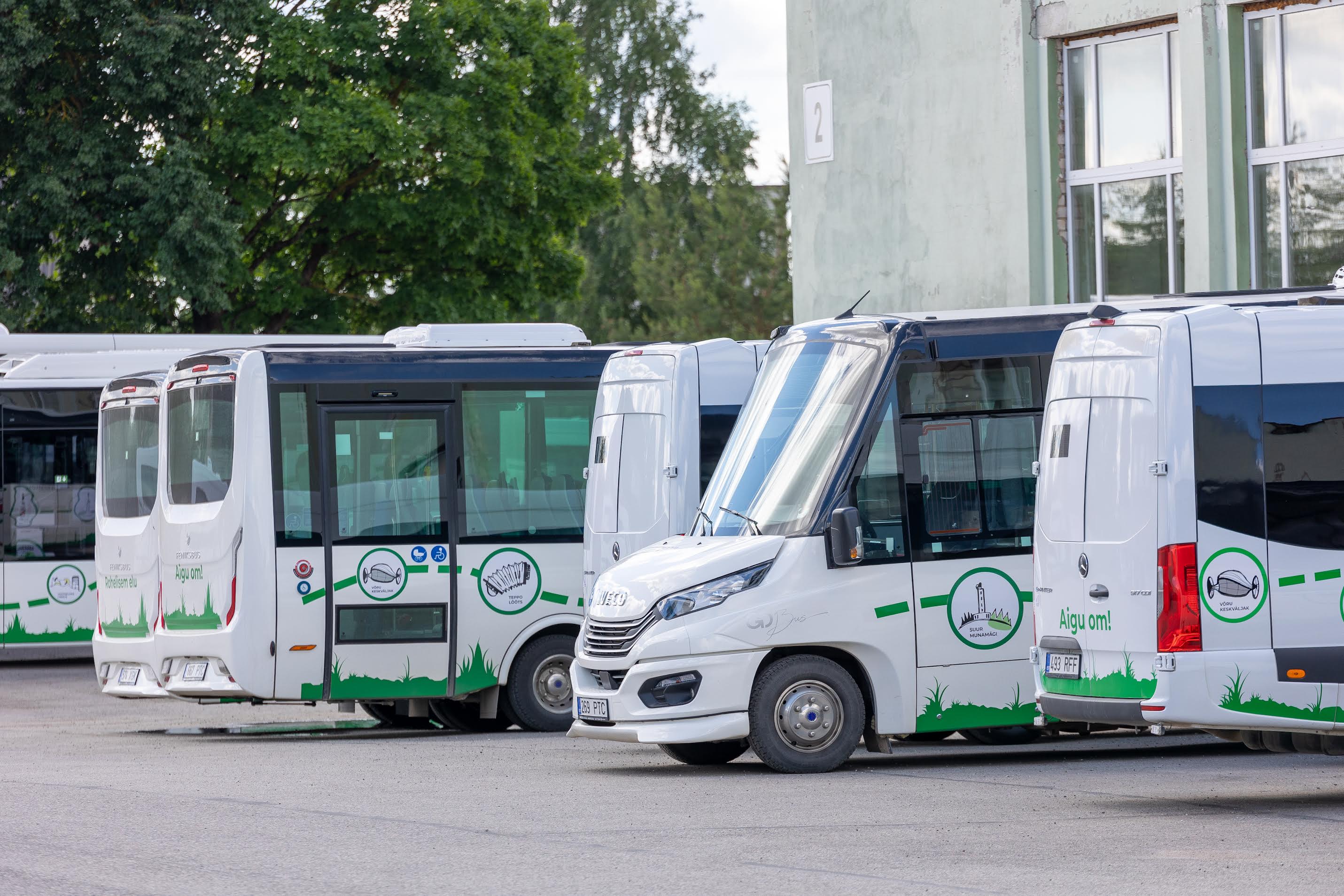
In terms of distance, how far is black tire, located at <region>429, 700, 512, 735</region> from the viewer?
16.8m

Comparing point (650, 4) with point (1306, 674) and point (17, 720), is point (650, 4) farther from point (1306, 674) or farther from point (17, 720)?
point (1306, 674)

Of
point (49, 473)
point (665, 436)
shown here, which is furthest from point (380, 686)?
point (49, 473)

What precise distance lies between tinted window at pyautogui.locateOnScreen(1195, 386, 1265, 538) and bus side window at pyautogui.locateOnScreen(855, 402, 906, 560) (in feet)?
8.76

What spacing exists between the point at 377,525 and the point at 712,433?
9.11ft

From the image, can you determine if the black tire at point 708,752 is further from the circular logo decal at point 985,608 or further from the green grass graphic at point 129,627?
the green grass graphic at point 129,627

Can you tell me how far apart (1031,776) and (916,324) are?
286 cm

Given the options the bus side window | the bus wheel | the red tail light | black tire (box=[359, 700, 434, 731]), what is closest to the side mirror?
the bus side window

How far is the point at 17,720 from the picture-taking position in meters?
18.1

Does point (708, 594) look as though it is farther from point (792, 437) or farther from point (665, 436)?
point (665, 436)

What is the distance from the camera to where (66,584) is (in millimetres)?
23812

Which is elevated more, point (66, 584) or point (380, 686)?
point (66, 584)

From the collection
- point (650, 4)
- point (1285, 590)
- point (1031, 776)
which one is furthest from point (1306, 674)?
point (650, 4)

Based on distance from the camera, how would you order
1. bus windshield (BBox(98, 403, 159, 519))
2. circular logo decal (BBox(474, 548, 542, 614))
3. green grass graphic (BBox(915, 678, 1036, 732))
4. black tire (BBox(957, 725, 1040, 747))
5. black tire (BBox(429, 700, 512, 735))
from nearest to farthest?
green grass graphic (BBox(915, 678, 1036, 732))
black tire (BBox(957, 725, 1040, 747))
circular logo decal (BBox(474, 548, 542, 614))
black tire (BBox(429, 700, 512, 735))
bus windshield (BBox(98, 403, 159, 519))

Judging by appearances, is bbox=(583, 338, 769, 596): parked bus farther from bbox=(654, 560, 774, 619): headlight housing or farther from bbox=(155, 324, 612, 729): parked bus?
bbox=(654, 560, 774, 619): headlight housing
